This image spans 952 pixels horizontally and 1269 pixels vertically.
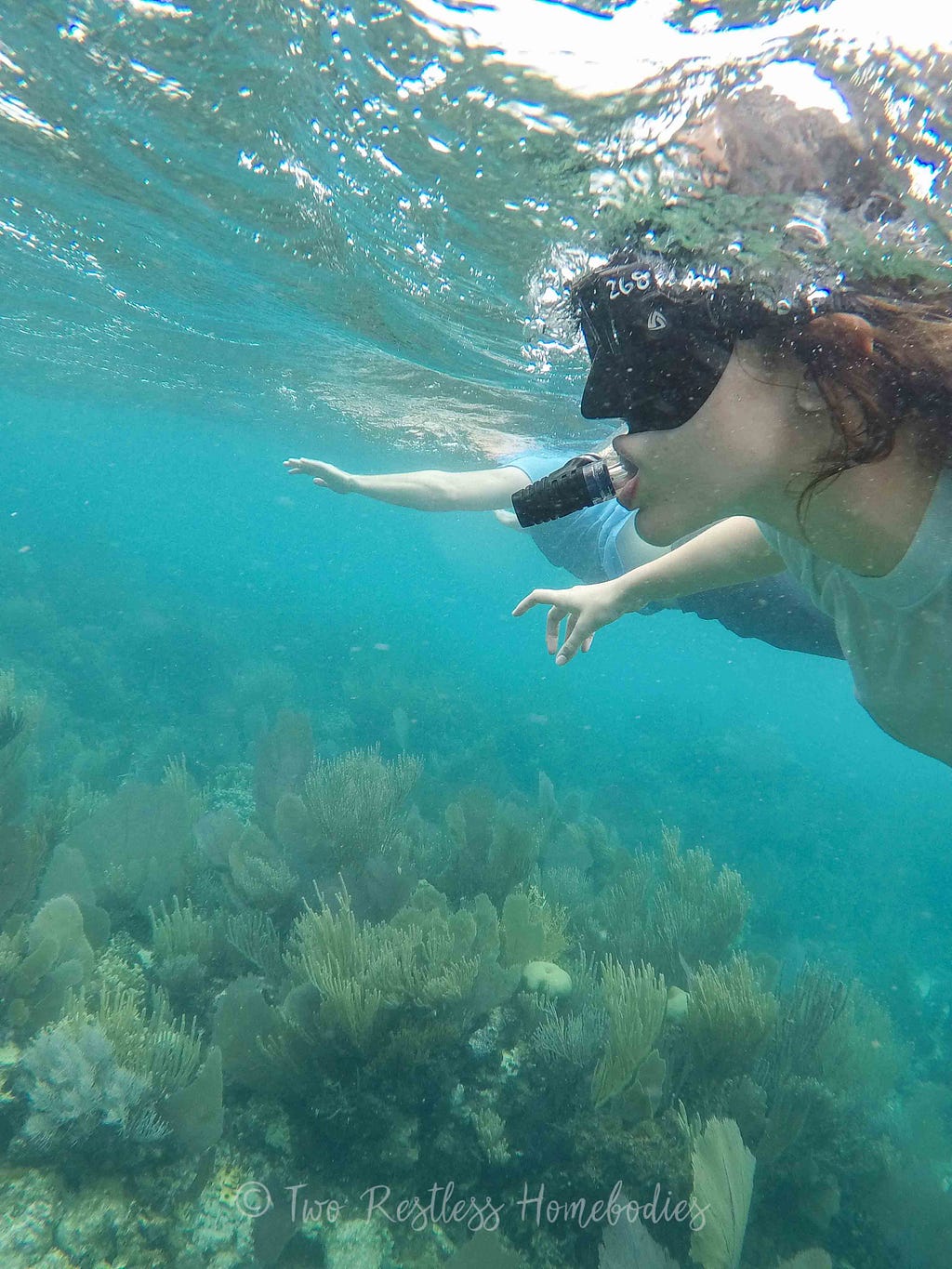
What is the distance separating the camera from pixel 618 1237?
303 centimetres

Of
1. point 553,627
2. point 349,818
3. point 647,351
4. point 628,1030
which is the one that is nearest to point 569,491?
point 647,351

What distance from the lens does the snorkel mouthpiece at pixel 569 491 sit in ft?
8.14

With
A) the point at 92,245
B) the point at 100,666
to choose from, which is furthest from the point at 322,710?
the point at 92,245

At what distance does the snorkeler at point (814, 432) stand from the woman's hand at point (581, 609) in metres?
1.01

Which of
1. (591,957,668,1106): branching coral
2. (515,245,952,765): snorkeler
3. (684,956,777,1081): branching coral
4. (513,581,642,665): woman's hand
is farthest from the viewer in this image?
(684,956,777,1081): branching coral

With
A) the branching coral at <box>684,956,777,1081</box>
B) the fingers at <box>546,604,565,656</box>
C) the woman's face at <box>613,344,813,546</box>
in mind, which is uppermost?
the woman's face at <box>613,344,813,546</box>

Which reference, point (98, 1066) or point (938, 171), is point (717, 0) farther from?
point (98, 1066)

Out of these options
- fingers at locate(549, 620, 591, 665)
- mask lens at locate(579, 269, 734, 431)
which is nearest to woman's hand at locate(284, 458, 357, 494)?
fingers at locate(549, 620, 591, 665)

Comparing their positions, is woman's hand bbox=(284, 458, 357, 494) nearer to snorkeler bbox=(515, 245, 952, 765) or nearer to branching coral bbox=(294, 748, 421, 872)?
branching coral bbox=(294, 748, 421, 872)

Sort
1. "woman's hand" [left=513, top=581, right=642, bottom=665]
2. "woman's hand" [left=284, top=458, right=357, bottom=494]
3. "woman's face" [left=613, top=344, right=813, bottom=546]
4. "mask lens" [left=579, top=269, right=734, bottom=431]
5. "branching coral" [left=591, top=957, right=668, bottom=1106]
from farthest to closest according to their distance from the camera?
1. "woman's hand" [left=284, top=458, right=357, bottom=494]
2. "branching coral" [left=591, top=957, right=668, bottom=1106]
3. "woman's hand" [left=513, top=581, right=642, bottom=665]
4. "mask lens" [left=579, top=269, right=734, bottom=431]
5. "woman's face" [left=613, top=344, right=813, bottom=546]

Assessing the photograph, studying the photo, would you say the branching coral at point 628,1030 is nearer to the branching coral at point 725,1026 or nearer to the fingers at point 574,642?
the branching coral at point 725,1026

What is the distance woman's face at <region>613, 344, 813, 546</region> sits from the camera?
183cm

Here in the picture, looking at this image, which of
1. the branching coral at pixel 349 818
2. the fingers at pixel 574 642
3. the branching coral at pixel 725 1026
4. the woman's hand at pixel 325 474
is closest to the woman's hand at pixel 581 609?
the fingers at pixel 574 642

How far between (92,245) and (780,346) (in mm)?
13273
